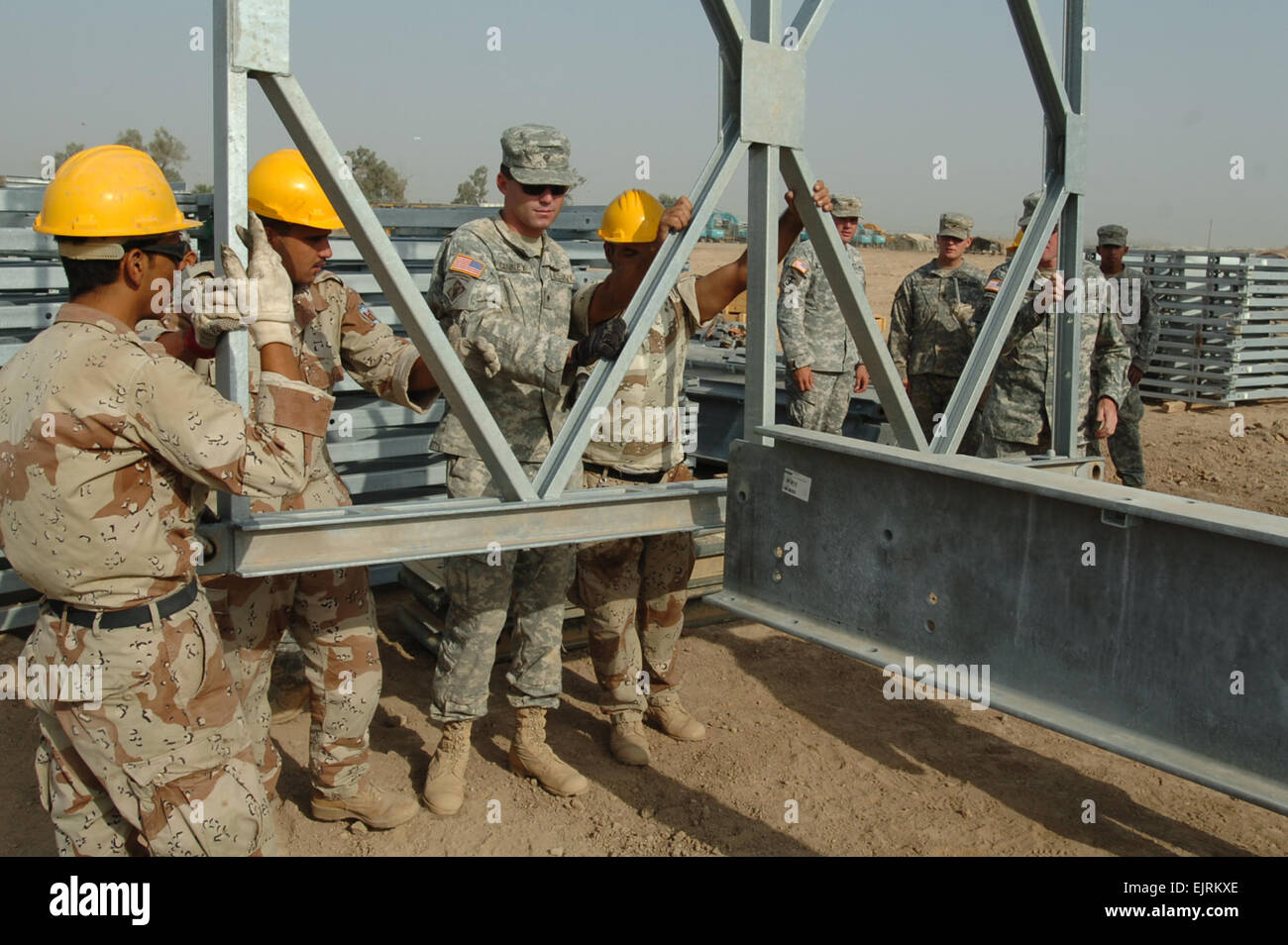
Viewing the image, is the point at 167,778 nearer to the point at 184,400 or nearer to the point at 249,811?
the point at 249,811

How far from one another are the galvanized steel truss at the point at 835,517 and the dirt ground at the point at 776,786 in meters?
1.27

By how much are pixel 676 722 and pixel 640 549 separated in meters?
0.73

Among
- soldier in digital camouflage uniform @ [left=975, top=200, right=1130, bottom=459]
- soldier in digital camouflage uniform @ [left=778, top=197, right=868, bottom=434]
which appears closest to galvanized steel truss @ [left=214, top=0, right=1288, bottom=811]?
soldier in digital camouflage uniform @ [left=975, top=200, right=1130, bottom=459]

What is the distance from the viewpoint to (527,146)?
3594 millimetres

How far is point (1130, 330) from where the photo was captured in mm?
8664

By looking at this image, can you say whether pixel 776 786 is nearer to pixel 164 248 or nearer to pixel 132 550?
pixel 132 550

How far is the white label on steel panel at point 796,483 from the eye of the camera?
2.69 metres

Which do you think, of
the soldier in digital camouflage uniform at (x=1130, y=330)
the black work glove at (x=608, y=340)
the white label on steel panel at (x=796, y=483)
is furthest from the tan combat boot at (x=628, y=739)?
the soldier in digital camouflage uniform at (x=1130, y=330)

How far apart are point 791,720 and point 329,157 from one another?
303 cm

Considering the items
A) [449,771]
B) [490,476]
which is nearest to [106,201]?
[490,476]

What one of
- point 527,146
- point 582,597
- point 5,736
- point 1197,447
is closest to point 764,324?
point 527,146

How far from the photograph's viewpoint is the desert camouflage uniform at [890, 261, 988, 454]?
6805 millimetres
